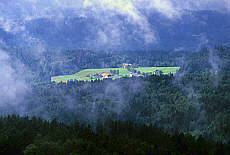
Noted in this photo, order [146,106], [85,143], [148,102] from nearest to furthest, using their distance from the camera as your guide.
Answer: [85,143] → [146,106] → [148,102]

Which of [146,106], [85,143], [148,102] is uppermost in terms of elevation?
[148,102]

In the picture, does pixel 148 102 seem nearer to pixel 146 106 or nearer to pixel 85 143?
pixel 146 106

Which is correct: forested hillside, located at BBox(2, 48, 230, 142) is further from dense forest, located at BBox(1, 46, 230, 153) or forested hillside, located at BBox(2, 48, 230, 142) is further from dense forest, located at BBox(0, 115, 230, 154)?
dense forest, located at BBox(0, 115, 230, 154)

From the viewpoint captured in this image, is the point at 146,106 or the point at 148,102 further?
the point at 148,102

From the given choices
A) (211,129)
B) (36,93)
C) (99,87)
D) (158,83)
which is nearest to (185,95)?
(158,83)

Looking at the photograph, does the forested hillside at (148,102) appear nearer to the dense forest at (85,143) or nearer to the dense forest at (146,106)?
the dense forest at (146,106)

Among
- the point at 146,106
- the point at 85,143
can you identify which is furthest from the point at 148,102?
the point at 85,143

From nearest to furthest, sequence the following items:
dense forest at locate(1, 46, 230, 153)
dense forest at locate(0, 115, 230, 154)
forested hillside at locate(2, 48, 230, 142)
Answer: dense forest at locate(0, 115, 230, 154) → dense forest at locate(1, 46, 230, 153) → forested hillside at locate(2, 48, 230, 142)

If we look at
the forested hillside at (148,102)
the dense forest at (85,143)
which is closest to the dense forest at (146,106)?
the forested hillside at (148,102)

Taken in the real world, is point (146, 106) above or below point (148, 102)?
below

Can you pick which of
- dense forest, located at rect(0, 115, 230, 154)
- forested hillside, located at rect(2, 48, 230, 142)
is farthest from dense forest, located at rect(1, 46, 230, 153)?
dense forest, located at rect(0, 115, 230, 154)

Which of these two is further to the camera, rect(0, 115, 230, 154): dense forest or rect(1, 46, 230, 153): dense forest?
rect(1, 46, 230, 153): dense forest

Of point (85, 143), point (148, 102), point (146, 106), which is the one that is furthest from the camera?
point (148, 102)
